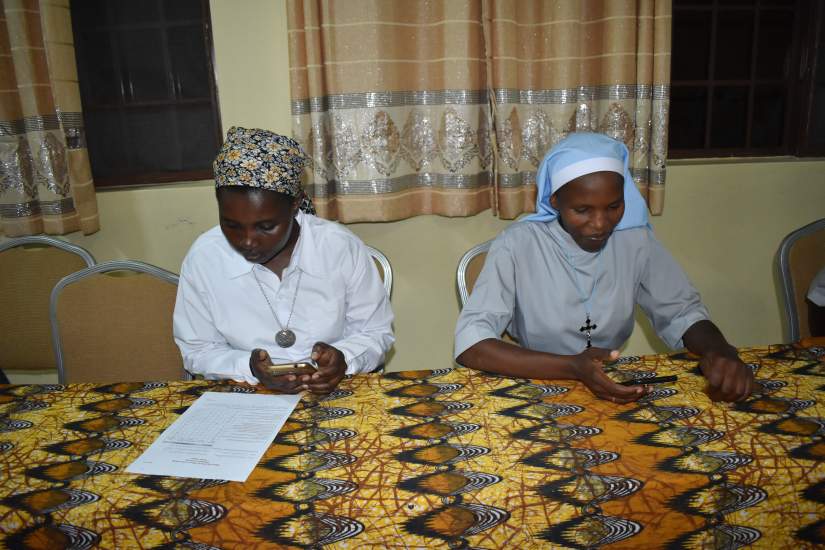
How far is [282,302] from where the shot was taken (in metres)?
1.88

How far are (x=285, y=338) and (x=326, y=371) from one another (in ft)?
1.29

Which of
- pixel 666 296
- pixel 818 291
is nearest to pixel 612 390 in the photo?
pixel 666 296

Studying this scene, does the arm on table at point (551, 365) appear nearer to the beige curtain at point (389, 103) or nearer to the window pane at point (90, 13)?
the beige curtain at point (389, 103)

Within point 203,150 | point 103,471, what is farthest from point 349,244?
point 203,150

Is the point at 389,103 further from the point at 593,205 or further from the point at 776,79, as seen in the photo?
the point at 776,79

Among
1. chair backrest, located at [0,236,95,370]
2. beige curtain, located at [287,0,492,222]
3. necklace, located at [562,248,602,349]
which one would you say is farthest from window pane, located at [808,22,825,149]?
chair backrest, located at [0,236,95,370]

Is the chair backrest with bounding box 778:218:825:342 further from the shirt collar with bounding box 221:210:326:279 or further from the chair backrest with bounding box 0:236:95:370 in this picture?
the chair backrest with bounding box 0:236:95:370

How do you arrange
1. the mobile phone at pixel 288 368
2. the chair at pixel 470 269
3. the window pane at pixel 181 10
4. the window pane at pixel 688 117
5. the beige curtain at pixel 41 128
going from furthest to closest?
1. the window pane at pixel 688 117
2. the window pane at pixel 181 10
3. the beige curtain at pixel 41 128
4. the chair at pixel 470 269
5. the mobile phone at pixel 288 368

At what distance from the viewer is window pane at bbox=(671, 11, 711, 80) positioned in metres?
3.36

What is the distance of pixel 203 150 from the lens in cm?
598

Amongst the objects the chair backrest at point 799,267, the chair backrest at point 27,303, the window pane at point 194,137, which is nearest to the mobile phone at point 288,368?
the chair backrest at point 27,303

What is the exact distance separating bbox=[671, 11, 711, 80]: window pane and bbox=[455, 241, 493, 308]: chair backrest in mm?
2214

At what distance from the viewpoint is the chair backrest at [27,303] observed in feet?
7.92

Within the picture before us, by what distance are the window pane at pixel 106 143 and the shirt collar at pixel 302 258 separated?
75.8 inches
